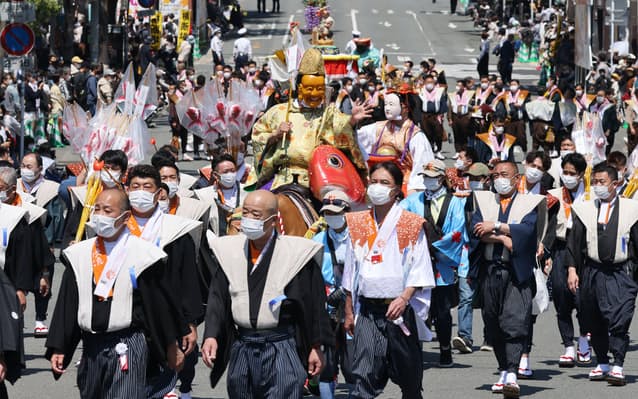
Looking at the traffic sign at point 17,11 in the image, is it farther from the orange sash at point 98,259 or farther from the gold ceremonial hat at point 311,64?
the orange sash at point 98,259

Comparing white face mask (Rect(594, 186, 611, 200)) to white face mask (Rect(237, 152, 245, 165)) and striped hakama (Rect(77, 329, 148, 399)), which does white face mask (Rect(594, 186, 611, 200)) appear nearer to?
white face mask (Rect(237, 152, 245, 165))

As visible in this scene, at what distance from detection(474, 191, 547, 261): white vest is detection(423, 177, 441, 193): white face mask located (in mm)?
592

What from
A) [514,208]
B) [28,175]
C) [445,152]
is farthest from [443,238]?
[445,152]

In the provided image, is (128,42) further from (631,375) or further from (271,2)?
(631,375)

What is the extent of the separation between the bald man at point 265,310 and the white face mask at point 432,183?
400 centimetres

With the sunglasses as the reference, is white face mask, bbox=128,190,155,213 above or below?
above

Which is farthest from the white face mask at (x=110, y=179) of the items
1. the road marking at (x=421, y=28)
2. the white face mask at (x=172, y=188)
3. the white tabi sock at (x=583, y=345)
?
the road marking at (x=421, y=28)

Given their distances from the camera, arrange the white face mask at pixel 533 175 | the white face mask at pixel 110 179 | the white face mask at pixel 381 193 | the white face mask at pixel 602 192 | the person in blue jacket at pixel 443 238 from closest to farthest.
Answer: the white face mask at pixel 381 193 < the white face mask at pixel 110 179 < the white face mask at pixel 602 192 < the person in blue jacket at pixel 443 238 < the white face mask at pixel 533 175

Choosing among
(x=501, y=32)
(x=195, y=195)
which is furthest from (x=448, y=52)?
(x=195, y=195)

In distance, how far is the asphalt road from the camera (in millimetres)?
11680

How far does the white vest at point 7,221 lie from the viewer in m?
10.9

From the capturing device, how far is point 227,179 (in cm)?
1272

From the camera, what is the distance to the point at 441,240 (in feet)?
39.1

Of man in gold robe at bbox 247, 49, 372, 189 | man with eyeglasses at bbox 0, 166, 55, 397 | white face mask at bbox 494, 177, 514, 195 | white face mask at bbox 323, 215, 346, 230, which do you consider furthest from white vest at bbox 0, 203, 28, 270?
white face mask at bbox 494, 177, 514, 195
